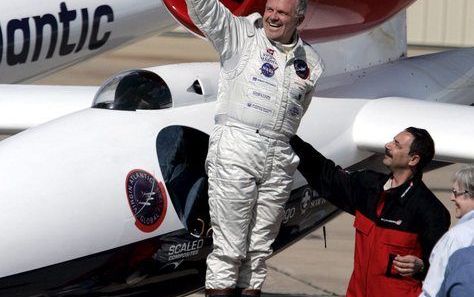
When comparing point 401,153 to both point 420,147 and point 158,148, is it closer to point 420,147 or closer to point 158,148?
point 420,147

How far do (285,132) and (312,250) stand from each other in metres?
4.64

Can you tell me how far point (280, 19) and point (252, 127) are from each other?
1.69 ft

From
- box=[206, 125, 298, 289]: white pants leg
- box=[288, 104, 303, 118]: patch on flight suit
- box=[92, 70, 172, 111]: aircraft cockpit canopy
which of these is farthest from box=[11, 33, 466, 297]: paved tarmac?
box=[288, 104, 303, 118]: patch on flight suit

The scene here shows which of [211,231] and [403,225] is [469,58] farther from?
[403,225]

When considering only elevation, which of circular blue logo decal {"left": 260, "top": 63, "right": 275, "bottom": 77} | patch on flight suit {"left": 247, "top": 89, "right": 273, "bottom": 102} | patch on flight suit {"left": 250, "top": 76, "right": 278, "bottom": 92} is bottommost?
patch on flight suit {"left": 247, "top": 89, "right": 273, "bottom": 102}

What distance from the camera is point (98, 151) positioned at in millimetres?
6980

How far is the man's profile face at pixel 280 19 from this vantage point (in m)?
6.36

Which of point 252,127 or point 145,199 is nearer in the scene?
point 252,127

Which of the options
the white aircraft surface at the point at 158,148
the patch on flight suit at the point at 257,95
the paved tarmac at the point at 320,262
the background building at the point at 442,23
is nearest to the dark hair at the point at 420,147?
Result: the patch on flight suit at the point at 257,95

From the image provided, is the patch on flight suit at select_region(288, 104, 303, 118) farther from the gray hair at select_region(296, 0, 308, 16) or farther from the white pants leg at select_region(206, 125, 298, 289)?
A: the gray hair at select_region(296, 0, 308, 16)

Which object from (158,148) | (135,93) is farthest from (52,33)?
(158,148)

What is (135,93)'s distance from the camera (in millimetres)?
7480

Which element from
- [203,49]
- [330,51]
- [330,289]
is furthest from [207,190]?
[203,49]

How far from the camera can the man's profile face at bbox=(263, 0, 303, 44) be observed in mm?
6363
